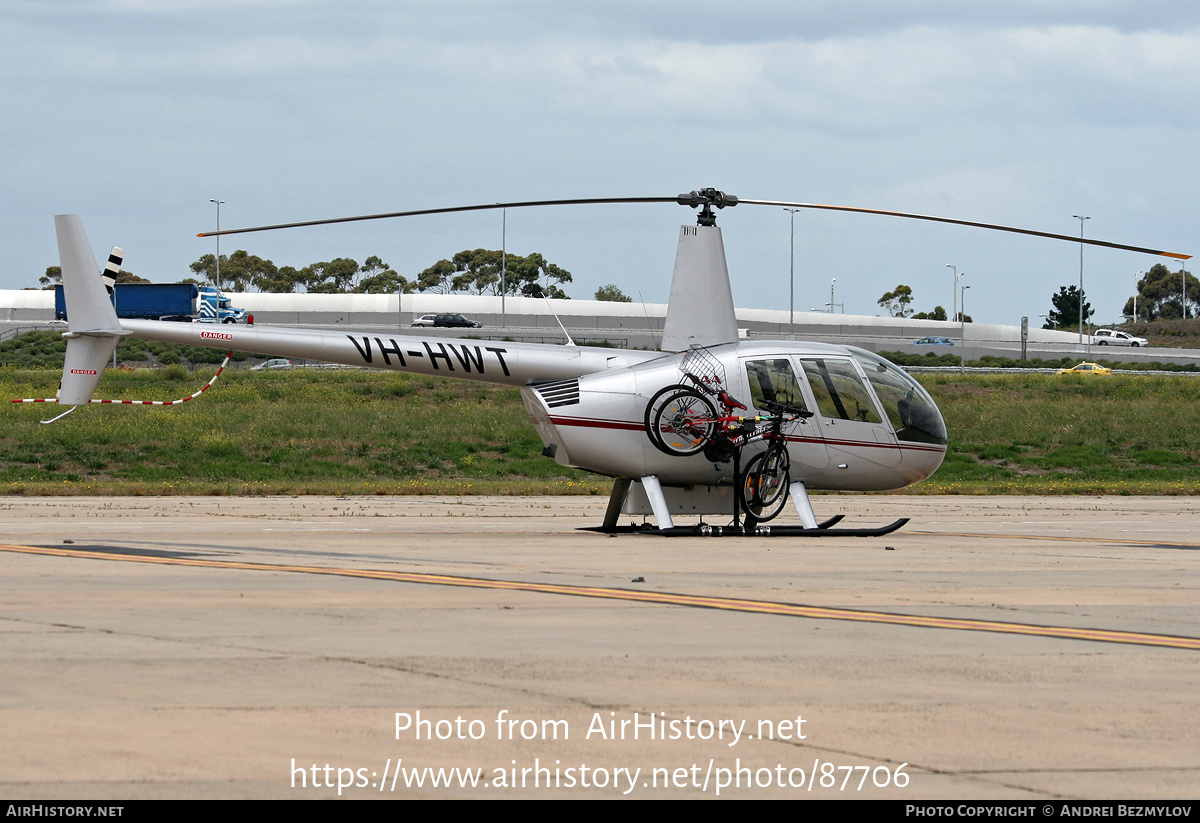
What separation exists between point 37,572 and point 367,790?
7329 mm

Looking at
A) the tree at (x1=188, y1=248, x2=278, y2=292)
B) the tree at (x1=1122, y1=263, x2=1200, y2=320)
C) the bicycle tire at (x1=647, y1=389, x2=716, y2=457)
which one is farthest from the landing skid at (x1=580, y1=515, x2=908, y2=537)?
the tree at (x1=1122, y1=263, x2=1200, y2=320)

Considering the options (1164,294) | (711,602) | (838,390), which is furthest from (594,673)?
(1164,294)

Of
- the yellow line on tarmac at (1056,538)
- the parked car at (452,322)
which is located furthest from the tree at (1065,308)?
the yellow line on tarmac at (1056,538)

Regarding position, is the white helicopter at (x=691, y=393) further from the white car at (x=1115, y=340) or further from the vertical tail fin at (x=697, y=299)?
the white car at (x=1115, y=340)

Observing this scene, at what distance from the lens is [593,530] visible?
666 inches

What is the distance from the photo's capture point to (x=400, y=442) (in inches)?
1394

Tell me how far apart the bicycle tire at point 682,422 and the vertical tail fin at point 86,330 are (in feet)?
22.3

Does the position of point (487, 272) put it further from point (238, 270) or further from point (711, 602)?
point (711, 602)

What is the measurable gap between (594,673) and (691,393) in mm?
9153

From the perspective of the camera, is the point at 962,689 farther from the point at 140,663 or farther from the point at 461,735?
the point at 140,663

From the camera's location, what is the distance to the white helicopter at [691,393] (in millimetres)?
15773

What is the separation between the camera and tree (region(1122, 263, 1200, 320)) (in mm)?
148750

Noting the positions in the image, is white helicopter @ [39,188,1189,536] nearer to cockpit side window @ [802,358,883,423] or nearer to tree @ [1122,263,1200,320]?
cockpit side window @ [802,358,883,423]

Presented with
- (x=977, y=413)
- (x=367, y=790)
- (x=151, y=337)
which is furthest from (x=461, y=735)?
(x=977, y=413)
